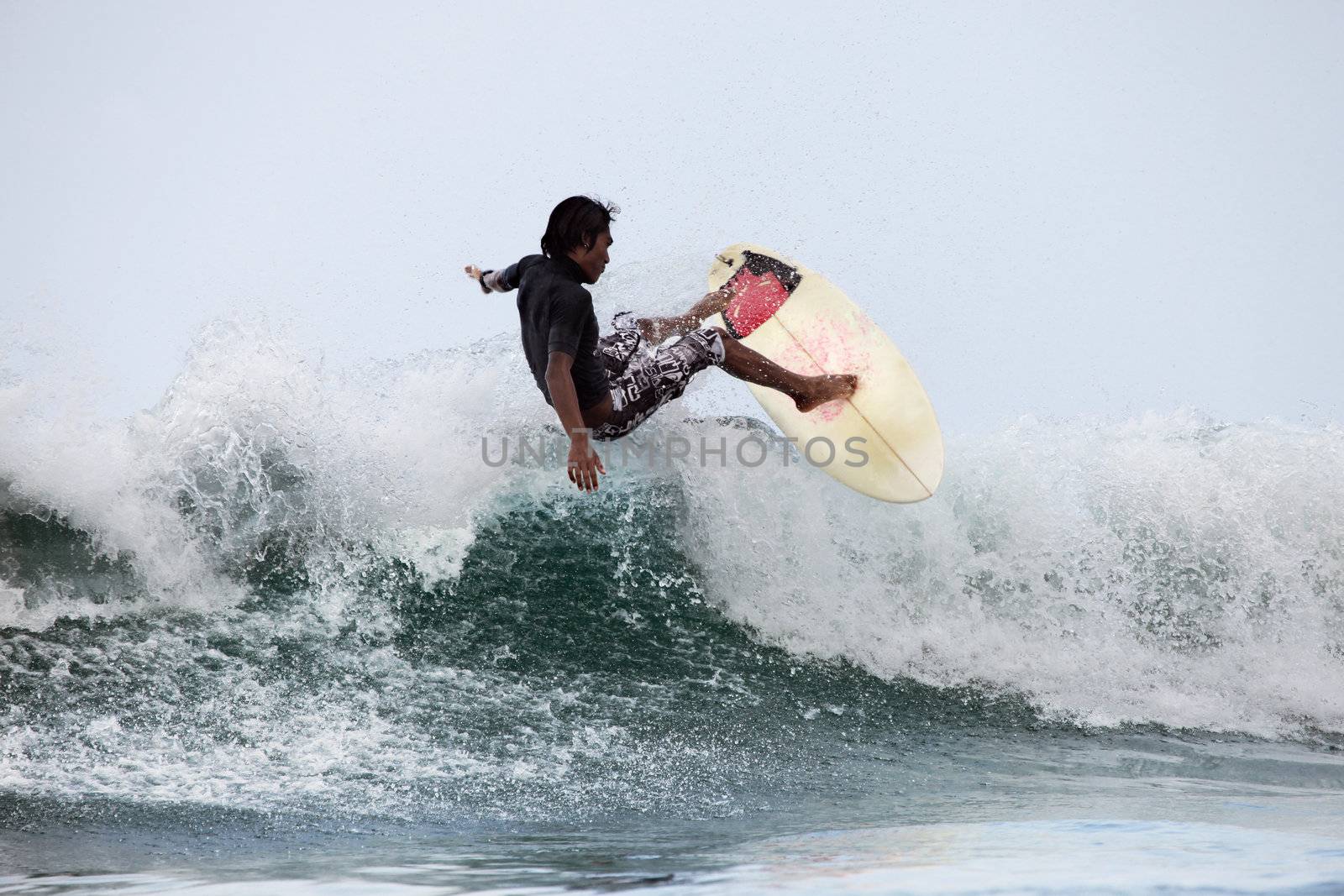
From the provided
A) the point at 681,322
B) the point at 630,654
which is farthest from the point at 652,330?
the point at 630,654

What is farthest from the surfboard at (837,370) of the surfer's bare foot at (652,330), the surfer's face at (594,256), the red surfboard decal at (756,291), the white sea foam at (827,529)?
the surfer's face at (594,256)

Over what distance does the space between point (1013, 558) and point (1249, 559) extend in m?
1.55

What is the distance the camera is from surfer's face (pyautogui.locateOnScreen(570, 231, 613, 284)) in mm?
3416

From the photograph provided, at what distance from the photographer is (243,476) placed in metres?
4.34

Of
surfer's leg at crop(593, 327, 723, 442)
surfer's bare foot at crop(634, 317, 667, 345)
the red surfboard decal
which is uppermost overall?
the red surfboard decal

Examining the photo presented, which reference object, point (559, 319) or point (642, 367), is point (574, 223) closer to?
point (559, 319)

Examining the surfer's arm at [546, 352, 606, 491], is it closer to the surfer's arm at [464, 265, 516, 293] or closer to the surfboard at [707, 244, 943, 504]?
the surfer's arm at [464, 265, 516, 293]

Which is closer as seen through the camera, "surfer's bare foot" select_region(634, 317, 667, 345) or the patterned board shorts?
the patterned board shorts

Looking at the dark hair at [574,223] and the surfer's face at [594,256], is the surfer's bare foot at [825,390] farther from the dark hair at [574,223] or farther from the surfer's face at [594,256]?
the dark hair at [574,223]

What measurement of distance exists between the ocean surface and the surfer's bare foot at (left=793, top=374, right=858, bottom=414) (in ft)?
2.11

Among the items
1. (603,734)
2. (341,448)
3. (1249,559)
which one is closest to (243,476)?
(341,448)

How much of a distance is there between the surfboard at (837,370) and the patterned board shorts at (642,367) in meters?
0.85

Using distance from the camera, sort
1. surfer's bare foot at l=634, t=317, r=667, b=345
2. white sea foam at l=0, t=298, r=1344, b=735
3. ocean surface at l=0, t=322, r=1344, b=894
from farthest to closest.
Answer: surfer's bare foot at l=634, t=317, r=667, b=345 → white sea foam at l=0, t=298, r=1344, b=735 → ocean surface at l=0, t=322, r=1344, b=894

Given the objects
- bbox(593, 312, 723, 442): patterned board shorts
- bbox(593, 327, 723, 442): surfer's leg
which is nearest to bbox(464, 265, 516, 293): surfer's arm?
bbox(593, 312, 723, 442): patterned board shorts
